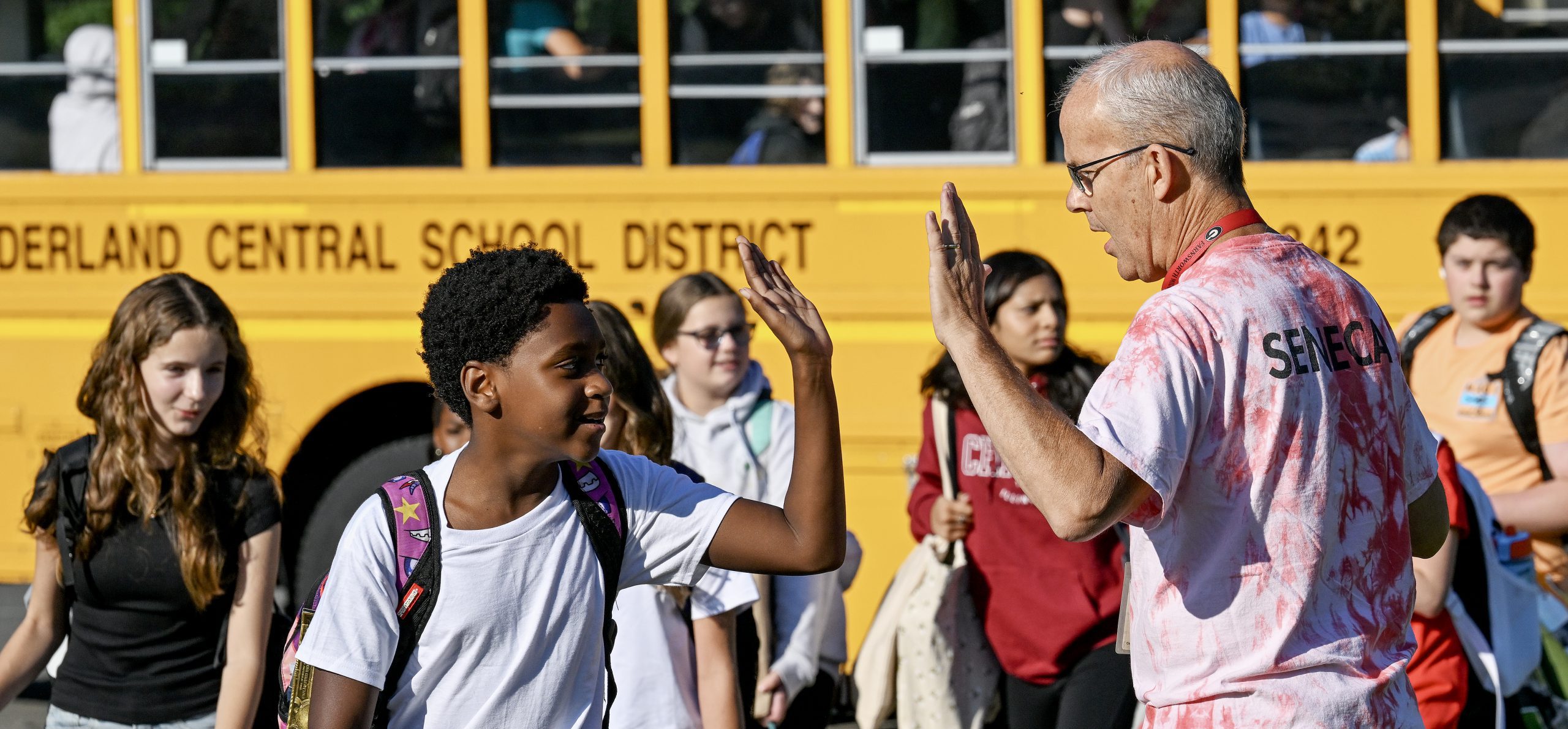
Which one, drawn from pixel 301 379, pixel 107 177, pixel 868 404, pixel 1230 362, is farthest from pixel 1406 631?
pixel 107 177

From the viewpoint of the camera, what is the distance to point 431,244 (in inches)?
214

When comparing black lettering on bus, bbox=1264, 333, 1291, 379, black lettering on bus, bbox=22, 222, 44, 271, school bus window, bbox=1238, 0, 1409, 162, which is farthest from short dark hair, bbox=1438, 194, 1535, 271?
black lettering on bus, bbox=22, 222, 44, 271

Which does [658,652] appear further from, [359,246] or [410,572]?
[359,246]

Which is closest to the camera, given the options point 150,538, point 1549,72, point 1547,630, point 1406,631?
point 1406,631

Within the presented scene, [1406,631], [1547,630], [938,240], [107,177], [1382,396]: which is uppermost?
[107,177]

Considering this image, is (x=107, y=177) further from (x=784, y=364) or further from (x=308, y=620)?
(x=308, y=620)

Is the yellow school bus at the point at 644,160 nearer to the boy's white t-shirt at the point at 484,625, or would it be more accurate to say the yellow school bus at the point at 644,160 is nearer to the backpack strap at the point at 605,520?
the backpack strap at the point at 605,520

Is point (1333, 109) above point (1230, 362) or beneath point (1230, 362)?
above

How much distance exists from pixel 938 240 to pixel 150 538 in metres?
1.63

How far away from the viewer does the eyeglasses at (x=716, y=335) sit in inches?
152

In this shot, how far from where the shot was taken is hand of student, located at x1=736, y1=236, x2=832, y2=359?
1.95 metres

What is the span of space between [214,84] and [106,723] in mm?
3311

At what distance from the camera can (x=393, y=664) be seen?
1.95 metres

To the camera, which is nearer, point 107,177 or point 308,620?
point 308,620
